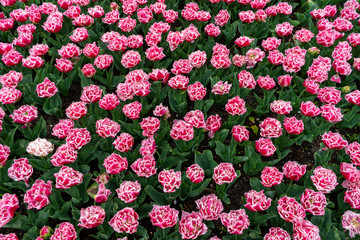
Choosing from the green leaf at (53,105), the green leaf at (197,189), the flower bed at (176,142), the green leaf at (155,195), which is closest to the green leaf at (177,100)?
the flower bed at (176,142)

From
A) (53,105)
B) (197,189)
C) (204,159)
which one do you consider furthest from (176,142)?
(53,105)

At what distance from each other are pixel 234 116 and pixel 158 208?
4.93 feet

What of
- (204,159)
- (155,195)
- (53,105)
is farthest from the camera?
(53,105)

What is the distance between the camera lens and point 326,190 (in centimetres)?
260

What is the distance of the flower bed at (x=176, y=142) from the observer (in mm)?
2531

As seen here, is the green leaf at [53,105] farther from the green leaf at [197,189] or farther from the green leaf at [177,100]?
the green leaf at [197,189]

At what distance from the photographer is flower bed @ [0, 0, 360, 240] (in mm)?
2531

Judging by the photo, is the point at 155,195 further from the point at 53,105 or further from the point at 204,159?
the point at 53,105

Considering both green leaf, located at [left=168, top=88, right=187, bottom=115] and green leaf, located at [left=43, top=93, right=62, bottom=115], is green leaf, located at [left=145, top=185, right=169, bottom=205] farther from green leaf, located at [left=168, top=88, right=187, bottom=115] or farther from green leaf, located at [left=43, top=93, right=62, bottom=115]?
green leaf, located at [left=43, top=93, right=62, bottom=115]

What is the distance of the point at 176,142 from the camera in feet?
10.4

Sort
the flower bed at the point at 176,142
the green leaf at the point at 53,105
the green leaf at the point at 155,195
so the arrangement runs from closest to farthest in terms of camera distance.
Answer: the flower bed at the point at 176,142 < the green leaf at the point at 155,195 < the green leaf at the point at 53,105

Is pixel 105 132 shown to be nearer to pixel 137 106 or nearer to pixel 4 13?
pixel 137 106

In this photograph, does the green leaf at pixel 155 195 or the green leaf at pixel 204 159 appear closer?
the green leaf at pixel 155 195

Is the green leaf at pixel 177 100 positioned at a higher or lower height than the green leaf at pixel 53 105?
higher
